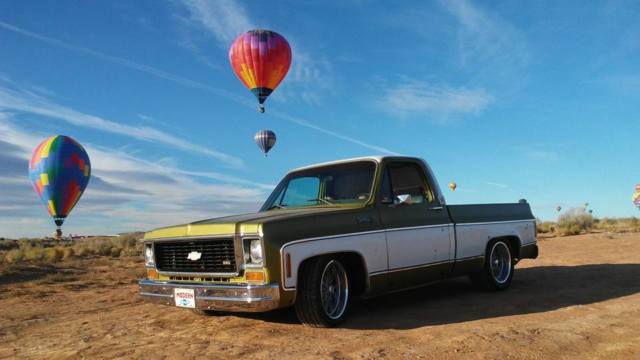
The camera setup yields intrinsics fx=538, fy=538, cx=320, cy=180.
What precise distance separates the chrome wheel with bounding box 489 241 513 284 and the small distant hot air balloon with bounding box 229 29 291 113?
62.1 feet

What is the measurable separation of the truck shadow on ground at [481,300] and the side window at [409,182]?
1436mm

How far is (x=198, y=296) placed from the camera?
5.46 meters

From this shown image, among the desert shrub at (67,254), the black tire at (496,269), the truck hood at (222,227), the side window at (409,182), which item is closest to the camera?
the truck hood at (222,227)

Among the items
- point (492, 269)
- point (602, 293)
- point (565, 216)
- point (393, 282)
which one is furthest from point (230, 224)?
point (565, 216)

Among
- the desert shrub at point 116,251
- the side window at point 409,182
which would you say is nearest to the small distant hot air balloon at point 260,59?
the desert shrub at point 116,251

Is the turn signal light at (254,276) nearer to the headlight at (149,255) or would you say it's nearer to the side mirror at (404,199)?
the headlight at (149,255)

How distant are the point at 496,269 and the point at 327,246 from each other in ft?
13.4

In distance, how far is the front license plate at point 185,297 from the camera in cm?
553

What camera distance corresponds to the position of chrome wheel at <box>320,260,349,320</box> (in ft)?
18.9

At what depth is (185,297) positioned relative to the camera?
5.61 metres

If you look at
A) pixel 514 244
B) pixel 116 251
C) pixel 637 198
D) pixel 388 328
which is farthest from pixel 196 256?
pixel 637 198

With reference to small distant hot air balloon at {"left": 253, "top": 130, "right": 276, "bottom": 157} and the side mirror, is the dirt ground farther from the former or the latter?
small distant hot air balloon at {"left": 253, "top": 130, "right": 276, "bottom": 157}

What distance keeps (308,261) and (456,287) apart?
14.2 ft

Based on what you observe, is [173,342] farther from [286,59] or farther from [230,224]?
[286,59]
